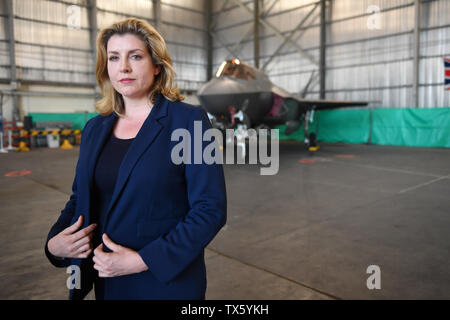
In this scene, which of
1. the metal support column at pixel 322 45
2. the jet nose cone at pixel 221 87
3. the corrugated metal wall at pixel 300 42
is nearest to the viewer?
the jet nose cone at pixel 221 87

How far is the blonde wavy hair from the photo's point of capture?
1.39 m

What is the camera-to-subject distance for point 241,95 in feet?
34.8

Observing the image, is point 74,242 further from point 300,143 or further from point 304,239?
point 300,143


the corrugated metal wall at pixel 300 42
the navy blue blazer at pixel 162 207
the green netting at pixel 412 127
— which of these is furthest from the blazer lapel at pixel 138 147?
the corrugated metal wall at pixel 300 42

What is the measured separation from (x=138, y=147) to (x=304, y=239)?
2.90m

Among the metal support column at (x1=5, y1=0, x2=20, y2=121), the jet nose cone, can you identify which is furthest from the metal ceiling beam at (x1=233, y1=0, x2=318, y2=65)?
the metal support column at (x1=5, y1=0, x2=20, y2=121)

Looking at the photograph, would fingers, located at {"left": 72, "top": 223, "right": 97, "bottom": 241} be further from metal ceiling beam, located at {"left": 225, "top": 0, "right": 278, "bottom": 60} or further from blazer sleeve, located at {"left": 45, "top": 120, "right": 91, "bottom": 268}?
metal ceiling beam, located at {"left": 225, "top": 0, "right": 278, "bottom": 60}

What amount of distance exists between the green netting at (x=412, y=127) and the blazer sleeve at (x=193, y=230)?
1686 centimetres

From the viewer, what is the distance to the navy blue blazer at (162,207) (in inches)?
48.6

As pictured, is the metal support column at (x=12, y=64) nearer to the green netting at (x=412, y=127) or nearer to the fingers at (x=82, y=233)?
the green netting at (x=412, y=127)

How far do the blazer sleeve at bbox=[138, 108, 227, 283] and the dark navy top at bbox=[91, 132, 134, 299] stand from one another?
305 mm

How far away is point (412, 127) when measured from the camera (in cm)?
1605
